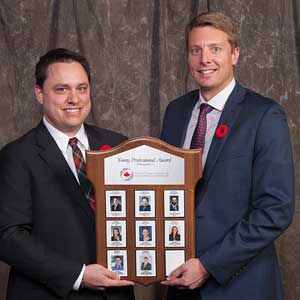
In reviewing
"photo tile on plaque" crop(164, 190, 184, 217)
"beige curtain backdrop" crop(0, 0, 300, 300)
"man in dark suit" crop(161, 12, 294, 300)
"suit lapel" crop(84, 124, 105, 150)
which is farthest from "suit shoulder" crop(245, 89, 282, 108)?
"beige curtain backdrop" crop(0, 0, 300, 300)

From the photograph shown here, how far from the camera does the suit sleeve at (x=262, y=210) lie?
7.97 ft

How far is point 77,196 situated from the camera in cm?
249

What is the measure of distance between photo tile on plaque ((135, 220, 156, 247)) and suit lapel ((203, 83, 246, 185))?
27 cm

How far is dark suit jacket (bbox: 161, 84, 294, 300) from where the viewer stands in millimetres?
2441

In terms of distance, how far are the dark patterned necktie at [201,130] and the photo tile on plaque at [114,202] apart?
39 centimetres

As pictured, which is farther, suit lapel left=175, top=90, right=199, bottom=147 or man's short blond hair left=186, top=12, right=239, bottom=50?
suit lapel left=175, top=90, right=199, bottom=147

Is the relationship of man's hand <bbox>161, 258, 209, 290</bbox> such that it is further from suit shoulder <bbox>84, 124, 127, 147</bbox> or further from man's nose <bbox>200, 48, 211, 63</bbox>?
man's nose <bbox>200, 48, 211, 63</bbox>

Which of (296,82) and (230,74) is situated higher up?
(296,82)

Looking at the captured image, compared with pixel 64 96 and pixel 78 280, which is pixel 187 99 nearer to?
pixel 64 96

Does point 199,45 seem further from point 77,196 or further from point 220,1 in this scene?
point 220,1

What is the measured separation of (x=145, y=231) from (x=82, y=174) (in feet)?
0.99

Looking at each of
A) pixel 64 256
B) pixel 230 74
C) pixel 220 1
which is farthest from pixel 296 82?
pixel 64 256

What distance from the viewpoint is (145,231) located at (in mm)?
2426

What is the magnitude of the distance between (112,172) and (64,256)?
33cm
